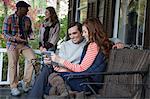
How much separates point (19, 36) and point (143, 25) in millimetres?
1663

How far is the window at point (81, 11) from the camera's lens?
9.95 meters

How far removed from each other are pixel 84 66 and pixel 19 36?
1974 millimetres

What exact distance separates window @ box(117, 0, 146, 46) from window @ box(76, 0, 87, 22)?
11.5 feet

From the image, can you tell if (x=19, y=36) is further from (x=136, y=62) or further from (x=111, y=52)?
(x=136, y=62)

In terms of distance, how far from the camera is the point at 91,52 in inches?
139

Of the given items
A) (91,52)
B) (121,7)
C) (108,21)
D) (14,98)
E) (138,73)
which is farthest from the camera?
(108,21)

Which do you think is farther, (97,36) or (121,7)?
(121,7)

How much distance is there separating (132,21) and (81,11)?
474 centimetres

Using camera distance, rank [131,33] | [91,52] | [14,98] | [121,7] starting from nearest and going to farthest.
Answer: [91,52], [14,98], [131,33], [121,7]

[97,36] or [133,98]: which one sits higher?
[97,36]


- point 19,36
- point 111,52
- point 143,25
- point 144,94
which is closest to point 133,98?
point 144,94

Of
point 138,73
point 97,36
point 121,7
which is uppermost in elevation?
point 121,7

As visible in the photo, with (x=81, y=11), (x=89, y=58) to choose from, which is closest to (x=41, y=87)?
(x=89, y=58)

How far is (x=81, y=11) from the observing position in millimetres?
10430
